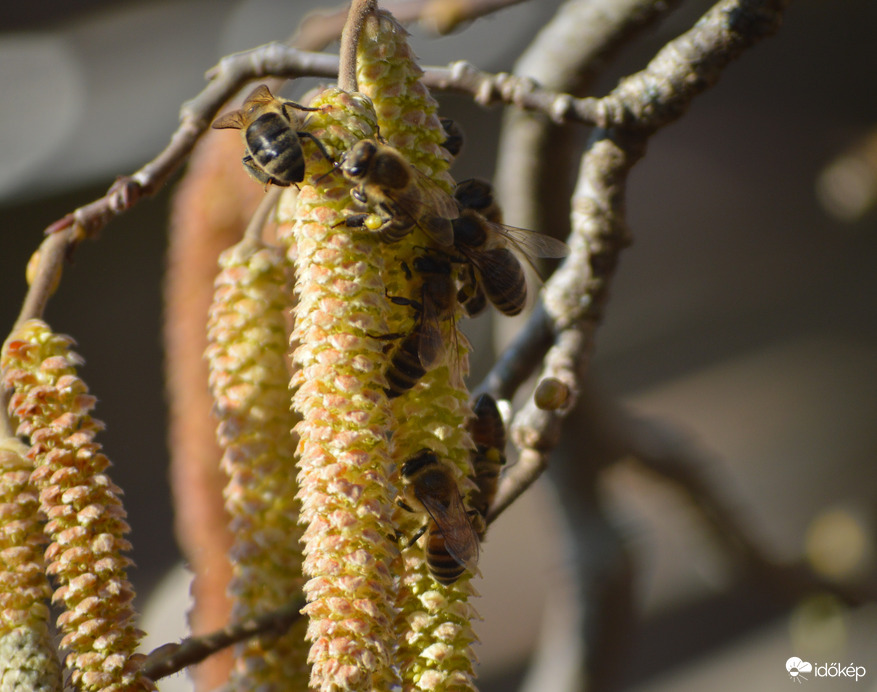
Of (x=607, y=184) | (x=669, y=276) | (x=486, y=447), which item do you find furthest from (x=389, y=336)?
(x=669, y=276)

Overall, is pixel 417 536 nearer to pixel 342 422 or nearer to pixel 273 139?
pixel 342 422

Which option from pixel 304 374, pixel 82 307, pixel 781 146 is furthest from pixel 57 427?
pixel 781 146

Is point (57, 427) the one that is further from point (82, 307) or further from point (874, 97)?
point (874, 97)

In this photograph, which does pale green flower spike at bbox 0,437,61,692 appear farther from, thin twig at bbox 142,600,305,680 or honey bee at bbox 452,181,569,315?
honey bee at bbox 452,181,569,315

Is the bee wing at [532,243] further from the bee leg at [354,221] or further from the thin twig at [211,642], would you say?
the thin twig at [211,642]

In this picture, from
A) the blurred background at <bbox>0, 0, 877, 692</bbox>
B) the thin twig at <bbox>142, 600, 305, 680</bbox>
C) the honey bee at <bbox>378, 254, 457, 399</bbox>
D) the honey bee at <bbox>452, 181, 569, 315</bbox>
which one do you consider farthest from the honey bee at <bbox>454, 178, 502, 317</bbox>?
the blurred background at <bbox>0, 0, 877, 692</bbox>

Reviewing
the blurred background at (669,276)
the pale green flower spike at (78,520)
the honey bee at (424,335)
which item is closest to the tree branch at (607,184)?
the honey bee at (424,335)
